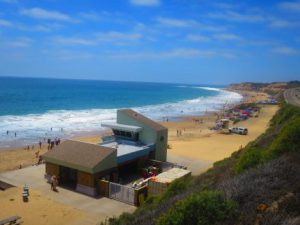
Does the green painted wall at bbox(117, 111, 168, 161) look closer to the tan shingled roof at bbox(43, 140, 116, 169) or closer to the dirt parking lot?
the tan shingled roof at bbox(43, 140, 116, 169)

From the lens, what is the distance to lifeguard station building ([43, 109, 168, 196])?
60.5 feet

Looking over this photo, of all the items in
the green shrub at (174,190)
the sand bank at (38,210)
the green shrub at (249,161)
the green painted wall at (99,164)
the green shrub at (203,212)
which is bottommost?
the sand bank at (38,210)

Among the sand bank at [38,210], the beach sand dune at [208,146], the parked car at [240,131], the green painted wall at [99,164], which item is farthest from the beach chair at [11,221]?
the parked car at [240,131]

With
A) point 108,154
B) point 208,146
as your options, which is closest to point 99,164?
point 108,154

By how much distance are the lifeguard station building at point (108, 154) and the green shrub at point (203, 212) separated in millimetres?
11622

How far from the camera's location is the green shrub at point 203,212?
670 centimetres

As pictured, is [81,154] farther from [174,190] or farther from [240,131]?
[240,131]

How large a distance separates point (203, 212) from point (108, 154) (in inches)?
495

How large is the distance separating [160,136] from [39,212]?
10.7m

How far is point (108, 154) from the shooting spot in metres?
18.9

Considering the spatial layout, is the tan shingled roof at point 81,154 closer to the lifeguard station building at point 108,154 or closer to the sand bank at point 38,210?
the lifeguard station building at point 108,154

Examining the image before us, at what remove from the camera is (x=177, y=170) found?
784 inches

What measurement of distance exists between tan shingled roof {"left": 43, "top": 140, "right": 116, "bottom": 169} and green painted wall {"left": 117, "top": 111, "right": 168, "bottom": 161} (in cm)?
481

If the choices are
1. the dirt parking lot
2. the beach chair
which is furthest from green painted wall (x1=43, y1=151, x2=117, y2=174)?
the beach chair
